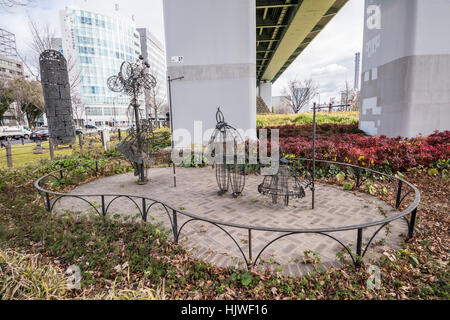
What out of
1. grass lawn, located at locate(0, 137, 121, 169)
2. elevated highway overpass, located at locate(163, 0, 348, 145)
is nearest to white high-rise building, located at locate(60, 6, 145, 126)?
grass lawn, located at locate(0, 137, 121, 169)

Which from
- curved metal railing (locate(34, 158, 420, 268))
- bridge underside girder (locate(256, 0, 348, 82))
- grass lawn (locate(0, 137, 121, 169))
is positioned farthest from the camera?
bridge underside girder (locate(256, 0, 348, 82))

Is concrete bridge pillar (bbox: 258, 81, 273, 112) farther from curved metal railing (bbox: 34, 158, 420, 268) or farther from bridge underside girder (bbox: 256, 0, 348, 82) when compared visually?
curved metal railing (bbox: 34, 158, 420, 268)

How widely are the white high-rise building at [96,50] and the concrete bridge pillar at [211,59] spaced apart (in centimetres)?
4758

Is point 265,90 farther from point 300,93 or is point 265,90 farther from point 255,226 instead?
point 255,226

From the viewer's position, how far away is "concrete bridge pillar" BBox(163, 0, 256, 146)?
9.59 m

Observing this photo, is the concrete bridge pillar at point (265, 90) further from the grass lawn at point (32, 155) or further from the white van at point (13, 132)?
the white van at point (13, 132)

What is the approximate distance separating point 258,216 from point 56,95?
794cm

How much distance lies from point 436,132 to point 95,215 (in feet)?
34.1

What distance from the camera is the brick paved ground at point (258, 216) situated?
10.6 feet

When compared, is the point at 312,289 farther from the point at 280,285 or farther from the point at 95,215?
the point at 95,215

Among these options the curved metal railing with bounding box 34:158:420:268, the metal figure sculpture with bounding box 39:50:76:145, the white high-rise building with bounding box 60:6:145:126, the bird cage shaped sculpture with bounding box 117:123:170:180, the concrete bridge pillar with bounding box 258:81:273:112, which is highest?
the white high-rise building with bounding box 60:6:145:126

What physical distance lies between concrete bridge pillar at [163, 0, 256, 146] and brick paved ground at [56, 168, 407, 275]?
4.15 metres

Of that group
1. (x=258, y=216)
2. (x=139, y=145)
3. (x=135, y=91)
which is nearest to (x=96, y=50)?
(x=135, y=91)

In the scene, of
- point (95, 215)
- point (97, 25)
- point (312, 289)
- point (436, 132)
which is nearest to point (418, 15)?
point (436, 132)
